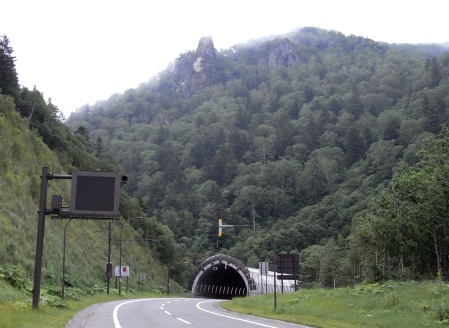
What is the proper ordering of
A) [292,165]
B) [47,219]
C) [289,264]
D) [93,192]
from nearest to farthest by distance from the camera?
[93,192] < [289,264] < [47,219] < [292,165]

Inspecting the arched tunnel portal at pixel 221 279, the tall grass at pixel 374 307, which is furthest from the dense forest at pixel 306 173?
the tall grass at pixel 374 307

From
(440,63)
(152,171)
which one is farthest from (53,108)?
(440,63)

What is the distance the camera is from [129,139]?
635ft

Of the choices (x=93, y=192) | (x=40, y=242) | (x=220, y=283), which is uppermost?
(x=93, y=192)

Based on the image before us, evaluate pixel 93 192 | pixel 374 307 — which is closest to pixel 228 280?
pixel 374 307

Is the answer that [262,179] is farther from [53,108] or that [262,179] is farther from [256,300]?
[256,300]

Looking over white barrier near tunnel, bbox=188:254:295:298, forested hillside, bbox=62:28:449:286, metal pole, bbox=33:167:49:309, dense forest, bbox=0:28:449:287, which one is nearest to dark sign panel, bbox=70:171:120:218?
metal pole, bbox=33:167:49:309

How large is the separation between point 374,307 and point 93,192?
1657cm

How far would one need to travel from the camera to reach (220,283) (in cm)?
9806

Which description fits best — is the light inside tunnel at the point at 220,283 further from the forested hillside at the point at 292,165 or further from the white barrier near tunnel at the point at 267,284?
the forested hillside at the point at 292,165

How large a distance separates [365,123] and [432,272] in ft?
365

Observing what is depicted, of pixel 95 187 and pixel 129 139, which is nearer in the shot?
pixel 95 187

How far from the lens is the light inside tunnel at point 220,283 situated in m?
81.5

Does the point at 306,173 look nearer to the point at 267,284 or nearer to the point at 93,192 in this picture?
the point at 267,284
